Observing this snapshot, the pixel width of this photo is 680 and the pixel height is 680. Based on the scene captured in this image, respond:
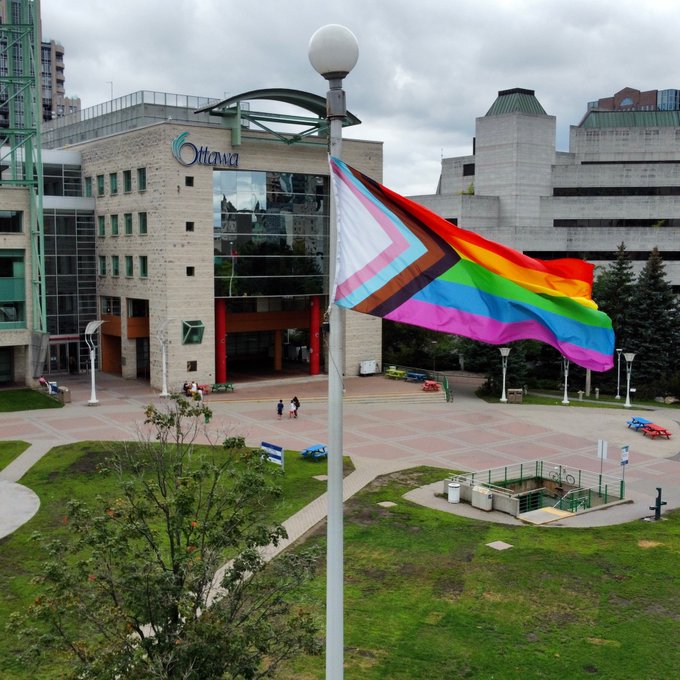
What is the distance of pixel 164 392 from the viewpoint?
48031 mm

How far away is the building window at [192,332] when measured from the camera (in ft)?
163

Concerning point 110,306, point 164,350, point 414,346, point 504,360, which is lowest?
point 414,346

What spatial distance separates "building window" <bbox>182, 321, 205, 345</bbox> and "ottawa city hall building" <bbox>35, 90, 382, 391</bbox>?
0.10 meters

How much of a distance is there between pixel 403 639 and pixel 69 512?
9.37 metres

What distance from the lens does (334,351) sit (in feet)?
28.0

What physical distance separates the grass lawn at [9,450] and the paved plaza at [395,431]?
43cm

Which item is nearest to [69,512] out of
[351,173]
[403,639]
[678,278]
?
[351,173]

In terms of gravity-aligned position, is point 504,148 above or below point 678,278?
above

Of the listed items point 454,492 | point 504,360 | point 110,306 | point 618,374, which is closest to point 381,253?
point 454,492

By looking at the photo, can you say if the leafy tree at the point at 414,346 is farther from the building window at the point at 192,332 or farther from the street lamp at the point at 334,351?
the street lamp at the point at 334,351

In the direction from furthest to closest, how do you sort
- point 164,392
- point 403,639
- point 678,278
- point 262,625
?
point 678,278, point 164,392, point 403,639, point 262,625

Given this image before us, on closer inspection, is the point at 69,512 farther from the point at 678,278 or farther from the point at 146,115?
the point at 678,278

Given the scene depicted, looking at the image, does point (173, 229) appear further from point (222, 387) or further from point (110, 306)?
point (110, 306)

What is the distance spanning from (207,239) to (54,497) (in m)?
25.0
